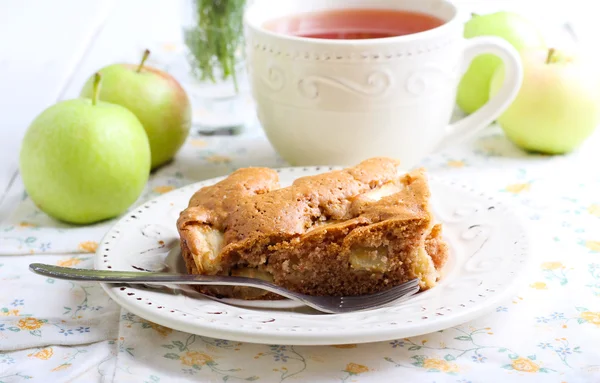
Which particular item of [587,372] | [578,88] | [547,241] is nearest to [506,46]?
[578,88]

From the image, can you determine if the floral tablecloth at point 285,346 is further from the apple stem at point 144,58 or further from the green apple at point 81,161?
the apple stem at point 144,58

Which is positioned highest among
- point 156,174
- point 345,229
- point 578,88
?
point 578,88

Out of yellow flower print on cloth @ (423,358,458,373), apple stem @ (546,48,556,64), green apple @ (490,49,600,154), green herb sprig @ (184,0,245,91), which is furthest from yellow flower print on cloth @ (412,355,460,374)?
green herb sprig @ (184,0,245,91)

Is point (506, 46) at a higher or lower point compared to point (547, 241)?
higher

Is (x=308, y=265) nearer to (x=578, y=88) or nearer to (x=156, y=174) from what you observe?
(x=156, y=174)

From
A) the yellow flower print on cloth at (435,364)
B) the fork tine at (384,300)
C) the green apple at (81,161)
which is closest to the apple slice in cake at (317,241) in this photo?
the fork tine at (384,300)

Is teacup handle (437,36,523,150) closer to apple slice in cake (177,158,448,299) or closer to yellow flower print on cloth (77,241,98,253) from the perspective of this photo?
apple slice in cake (177,158,448,299)

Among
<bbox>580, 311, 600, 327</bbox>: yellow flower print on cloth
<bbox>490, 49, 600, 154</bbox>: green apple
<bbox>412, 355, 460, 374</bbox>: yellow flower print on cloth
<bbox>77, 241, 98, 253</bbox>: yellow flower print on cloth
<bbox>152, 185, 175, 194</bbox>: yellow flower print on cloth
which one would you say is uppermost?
<bbox>490, 49, 600, 154</bbox>: green apple
